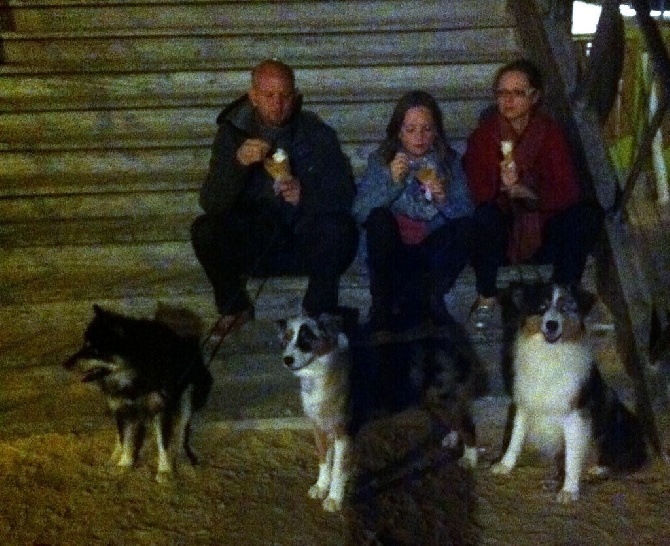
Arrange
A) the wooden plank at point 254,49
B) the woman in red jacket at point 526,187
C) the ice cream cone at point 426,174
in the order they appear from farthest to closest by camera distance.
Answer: the wooden plank at point 254,49 < the woman in red jacket at point 526,187 < the ice cream cone at point 426,174

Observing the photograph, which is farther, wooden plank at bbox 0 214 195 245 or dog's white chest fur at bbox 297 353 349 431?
wooden plank at bbox 0 214 195 245

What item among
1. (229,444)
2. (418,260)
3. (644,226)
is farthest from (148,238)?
(644,226)

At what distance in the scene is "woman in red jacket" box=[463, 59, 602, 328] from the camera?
3.96m

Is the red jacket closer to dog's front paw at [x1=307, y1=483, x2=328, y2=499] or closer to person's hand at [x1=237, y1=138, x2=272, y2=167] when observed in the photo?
person's hand at [x1=237, y1=138, x2=272, y2=167]

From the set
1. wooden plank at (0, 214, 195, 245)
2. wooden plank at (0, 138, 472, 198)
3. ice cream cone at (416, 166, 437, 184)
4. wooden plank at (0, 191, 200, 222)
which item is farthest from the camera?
wooden plank at (0, 138, 472, 198)

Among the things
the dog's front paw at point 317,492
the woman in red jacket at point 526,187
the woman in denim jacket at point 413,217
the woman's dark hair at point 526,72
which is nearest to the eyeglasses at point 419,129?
the woman in denim jacket at point 413,217

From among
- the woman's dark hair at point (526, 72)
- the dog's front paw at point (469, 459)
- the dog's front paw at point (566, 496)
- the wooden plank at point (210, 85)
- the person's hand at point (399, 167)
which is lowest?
the dog's front paw at point (566, 496)

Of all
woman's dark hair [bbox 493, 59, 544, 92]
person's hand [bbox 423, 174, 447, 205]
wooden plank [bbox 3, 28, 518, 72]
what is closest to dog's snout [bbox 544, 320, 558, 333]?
person's hand [bbox 423, 174, 447, 205]

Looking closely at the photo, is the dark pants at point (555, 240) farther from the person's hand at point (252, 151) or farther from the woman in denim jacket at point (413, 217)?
the person's hand at point (252, 151)

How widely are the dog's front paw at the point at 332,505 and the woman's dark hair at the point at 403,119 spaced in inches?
62.3

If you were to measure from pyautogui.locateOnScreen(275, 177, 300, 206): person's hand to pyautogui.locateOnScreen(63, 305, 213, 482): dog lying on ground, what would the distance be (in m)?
0.84

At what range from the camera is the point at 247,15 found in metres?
5.61

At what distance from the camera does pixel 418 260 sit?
4000 millimetres

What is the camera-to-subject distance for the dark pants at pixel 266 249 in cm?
393
